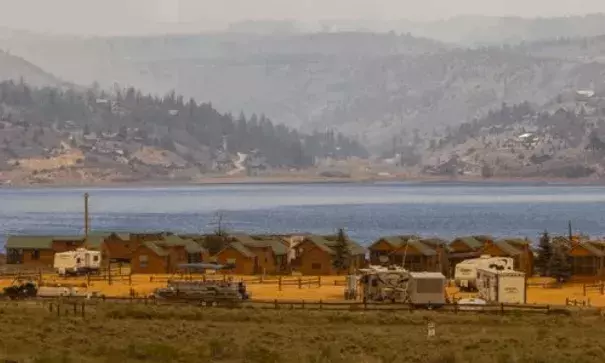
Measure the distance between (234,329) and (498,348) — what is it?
8999mm

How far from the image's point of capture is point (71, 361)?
117 ft

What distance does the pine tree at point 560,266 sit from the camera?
66.8 metres

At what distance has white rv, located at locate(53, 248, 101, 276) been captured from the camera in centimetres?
7112

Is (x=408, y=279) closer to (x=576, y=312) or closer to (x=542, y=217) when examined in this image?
(x=576, y=312)

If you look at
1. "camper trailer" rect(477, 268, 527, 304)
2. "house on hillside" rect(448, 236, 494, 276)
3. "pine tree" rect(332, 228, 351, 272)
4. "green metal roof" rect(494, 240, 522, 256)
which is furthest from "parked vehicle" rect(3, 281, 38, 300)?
"green metal roof" rect(494, 240, 522, 256)

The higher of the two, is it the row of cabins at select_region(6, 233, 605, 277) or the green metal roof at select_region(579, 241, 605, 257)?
the green metal roof at select_region(579, 241, 605, 257)

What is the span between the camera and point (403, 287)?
2084 inches

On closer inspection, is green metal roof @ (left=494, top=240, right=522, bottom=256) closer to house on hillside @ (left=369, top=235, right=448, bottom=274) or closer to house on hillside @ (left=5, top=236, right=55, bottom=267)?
house on hillside @ (left=369, top=235, right=448, bottom=274)

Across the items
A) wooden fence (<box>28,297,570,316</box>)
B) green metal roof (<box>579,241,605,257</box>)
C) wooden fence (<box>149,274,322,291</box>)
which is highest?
green metal roof (<box>579,241,605,257</box>)

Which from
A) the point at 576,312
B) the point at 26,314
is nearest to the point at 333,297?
the point at 576,312

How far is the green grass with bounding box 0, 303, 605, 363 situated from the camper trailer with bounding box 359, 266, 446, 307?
11.2 feet

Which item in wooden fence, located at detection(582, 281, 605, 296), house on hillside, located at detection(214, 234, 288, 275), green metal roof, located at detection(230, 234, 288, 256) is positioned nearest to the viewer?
wooden fence, located at detection(582, 281, 605, 296)

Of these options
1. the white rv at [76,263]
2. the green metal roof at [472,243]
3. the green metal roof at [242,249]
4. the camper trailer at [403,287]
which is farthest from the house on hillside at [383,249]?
the camper trailer at [403,287]

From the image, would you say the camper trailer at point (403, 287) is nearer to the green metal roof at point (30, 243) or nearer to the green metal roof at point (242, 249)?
the green metal roof at point (242, 249)
